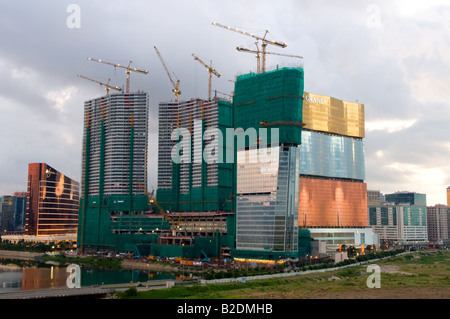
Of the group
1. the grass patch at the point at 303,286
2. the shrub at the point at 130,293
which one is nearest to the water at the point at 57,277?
the shrub at the point at 130,293

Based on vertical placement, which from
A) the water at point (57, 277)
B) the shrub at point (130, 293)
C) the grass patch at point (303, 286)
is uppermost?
the shrub at point (130, 293)

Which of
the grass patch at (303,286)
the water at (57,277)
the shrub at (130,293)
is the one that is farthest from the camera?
the water at (57,277)

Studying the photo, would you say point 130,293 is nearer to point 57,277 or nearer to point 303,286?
point 303,286

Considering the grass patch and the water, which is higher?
the grass patch

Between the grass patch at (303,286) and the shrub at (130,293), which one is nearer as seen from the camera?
the shrub at (130,293)

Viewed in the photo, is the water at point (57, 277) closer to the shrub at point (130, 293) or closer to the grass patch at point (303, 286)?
the shrub at point (130, 293)

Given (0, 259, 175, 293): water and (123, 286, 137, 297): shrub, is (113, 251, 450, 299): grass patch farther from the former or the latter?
(0, 259, 175, 293): water

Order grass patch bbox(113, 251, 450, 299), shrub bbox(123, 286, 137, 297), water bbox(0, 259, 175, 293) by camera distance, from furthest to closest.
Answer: water bbox(0, 259, 175, 293) < grass patch bbox(113, 251, 450, 299) < shrub bbox(123, 286, 137, 297)

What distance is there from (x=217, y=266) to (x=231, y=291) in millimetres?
69874

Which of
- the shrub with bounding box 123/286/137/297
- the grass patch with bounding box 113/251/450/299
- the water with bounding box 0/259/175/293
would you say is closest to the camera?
the shrub with bounding box 123/286/137/297

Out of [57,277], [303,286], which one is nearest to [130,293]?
[303,286]

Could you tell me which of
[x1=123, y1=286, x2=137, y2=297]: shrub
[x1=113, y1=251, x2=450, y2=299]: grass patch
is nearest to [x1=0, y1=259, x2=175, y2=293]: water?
[x1=123, y1=286, x2=137, y2=297]: shrub
